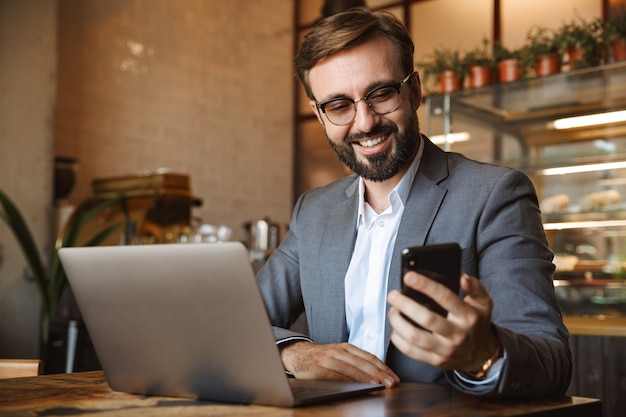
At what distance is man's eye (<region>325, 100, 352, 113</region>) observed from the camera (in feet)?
5.61

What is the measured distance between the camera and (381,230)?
5.80 feet

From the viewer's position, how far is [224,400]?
47.3 inches

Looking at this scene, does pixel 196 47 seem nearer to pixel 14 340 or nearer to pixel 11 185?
pixel 11 185

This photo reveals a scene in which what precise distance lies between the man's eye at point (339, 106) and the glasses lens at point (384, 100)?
0.05 m

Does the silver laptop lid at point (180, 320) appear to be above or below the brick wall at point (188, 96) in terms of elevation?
below

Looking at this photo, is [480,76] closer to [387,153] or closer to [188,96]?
[387,153]

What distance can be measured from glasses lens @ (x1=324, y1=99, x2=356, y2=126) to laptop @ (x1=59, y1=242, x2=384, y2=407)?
0.63 meters

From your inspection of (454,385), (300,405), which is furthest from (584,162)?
(300,405)

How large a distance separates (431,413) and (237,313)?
0.30 meters

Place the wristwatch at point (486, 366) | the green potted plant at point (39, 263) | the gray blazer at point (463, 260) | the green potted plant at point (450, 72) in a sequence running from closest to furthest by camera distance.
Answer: the wristwatch at point (486, 366), the gray blazer at point (463, 260), the green potted plant at point (450, 72), the green potted plant at point (39, 263)

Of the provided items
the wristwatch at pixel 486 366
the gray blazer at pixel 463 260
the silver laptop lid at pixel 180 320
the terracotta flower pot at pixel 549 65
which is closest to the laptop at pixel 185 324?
the silver laptop lid at pixel 180 320

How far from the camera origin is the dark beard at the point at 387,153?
1723 mm

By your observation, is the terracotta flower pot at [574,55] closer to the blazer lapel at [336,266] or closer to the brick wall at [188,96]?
the blazer lapel at [336,266]

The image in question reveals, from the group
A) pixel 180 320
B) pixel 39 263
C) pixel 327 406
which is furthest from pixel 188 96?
pixel 327 406
